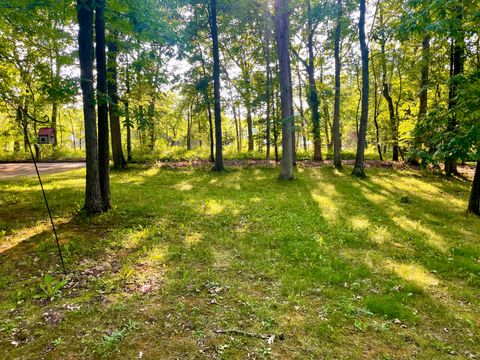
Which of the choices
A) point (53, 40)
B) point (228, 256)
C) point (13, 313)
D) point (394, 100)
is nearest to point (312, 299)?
point (228, 256)

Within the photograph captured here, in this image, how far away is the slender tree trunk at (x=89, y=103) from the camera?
677 centimetres

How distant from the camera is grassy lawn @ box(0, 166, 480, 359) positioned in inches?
128

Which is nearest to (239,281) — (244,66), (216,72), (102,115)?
(102,115)

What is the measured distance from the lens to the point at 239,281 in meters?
4.68

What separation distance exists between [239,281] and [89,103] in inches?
217

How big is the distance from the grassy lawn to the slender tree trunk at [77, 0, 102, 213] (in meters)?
0.57

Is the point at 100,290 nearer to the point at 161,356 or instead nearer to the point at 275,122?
the point at 161,356

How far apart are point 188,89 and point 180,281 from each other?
47.0ft

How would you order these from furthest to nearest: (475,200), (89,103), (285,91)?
(285,91)
(475,200)
(89,103)

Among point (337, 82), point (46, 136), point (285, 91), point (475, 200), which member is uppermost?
point (337, 82)

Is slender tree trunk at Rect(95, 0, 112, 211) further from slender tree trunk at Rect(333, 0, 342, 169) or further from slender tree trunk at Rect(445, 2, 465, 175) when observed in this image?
slender tree trunk at Rect(333, 0, 342, 169)

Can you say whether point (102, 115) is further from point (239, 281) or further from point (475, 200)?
point (475, 200)

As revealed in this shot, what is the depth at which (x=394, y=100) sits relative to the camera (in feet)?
68.5

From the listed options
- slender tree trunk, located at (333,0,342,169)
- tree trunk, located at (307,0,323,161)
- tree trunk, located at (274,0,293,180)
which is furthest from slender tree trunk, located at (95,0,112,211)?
tree trunk, located at (307,0,323,161)
